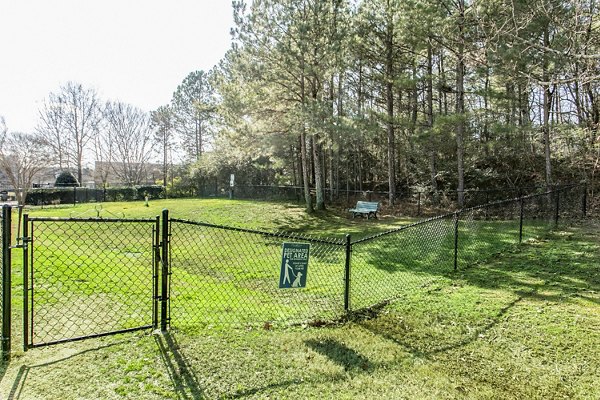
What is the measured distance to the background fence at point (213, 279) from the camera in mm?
3322

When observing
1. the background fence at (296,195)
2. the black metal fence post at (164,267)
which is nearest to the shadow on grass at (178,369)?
the black metal fence post at (164,267)

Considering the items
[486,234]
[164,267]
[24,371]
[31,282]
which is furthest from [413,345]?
[486,234]

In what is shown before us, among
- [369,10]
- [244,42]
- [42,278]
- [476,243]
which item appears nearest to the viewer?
[42,278]

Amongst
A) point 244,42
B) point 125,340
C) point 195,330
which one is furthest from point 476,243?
point 244,42

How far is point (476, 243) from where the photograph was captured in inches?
341

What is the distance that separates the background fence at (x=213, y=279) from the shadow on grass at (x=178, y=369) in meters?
0.28

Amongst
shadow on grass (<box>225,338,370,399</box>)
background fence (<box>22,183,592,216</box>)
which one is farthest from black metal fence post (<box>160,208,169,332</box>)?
background fence (<box>22,183,592,216</box>)

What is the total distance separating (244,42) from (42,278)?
453 inches

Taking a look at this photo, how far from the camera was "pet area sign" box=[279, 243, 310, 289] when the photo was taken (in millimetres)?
3699

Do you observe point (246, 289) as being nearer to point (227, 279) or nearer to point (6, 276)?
point (227, 279)

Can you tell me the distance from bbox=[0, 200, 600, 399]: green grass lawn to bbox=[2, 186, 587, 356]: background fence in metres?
0.05

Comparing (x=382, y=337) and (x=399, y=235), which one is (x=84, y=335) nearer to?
(x=382, y=337)

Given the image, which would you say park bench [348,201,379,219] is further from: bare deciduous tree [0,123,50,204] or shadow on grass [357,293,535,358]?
bare deciduous tree [0,123,50,204]

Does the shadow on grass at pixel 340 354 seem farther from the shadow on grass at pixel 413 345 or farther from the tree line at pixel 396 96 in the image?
the tree line at pixel 396 96
